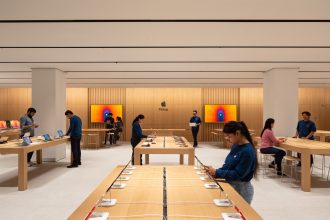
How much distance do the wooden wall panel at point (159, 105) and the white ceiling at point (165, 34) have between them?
329 inches

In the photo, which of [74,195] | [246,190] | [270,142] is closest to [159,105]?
[270,142]

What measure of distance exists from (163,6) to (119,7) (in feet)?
1.92

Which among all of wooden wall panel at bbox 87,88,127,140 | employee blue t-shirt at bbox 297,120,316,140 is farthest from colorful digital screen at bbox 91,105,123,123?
employee blue t-shirt at bbox 297,120,316,140

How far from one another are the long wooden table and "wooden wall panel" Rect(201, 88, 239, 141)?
1436 cm

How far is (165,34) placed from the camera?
230 inches

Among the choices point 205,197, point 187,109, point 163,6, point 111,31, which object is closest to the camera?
point 205,197

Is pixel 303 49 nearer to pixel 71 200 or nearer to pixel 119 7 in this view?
pixel 119 7

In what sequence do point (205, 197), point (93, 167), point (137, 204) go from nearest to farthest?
point (137, 204) → point (205, 197) → point (93, 167)

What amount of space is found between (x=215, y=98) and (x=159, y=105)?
3027 millimetres

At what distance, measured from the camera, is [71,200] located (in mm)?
5730

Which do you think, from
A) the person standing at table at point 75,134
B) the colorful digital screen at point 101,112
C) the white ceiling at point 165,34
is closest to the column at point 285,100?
the white ceiling at point 165,34

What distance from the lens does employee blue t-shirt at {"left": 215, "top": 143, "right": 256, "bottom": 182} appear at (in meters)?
3.27

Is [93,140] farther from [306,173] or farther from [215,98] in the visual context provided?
[306,173]

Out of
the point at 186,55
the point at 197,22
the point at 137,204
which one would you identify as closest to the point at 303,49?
the point at 186,55
